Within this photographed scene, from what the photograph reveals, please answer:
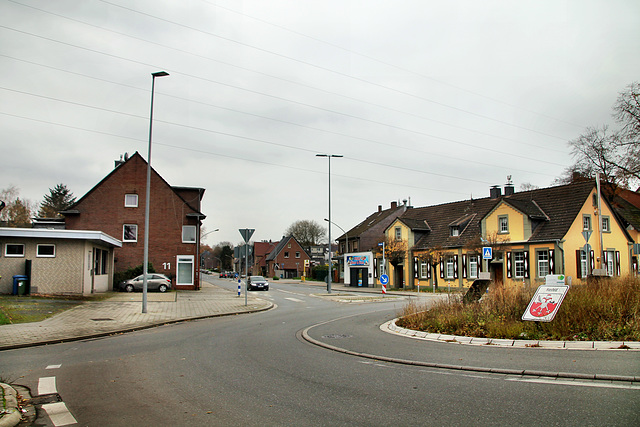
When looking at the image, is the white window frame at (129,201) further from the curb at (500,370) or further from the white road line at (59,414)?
the white road line at (59,414)

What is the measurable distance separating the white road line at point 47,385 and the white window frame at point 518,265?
37.8m

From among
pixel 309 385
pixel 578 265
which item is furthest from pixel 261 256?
pixel 309 385

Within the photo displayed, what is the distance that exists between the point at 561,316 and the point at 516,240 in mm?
31764

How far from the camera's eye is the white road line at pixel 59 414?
228 inches

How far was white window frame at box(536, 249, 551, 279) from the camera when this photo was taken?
3834cm

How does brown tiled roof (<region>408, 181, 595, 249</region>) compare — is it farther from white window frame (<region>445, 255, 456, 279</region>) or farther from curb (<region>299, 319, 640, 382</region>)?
curb (<region>299, 319, 640, 382</region>)

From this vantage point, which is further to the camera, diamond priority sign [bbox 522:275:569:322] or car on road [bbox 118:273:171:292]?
car on road [bbox 118:273:171:292]

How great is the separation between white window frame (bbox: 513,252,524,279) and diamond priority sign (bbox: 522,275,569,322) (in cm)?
3063

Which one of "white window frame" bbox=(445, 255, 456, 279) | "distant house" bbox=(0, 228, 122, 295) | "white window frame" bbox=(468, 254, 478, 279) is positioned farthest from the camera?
"white window frame" bbox=(445, 255, 456, 279)

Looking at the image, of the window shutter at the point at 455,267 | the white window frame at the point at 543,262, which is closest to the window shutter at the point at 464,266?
the window shutter at the point at 455,267

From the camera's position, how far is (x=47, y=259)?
1025 inches

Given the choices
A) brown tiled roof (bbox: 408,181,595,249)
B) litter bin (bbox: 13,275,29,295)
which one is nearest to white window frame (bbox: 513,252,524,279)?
brown tiled roof (bbox: 408,181,595,249)

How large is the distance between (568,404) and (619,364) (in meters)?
2.62

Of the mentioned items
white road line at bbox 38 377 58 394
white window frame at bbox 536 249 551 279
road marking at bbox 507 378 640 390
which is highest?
white window frame at bbox 536 249 551 279
